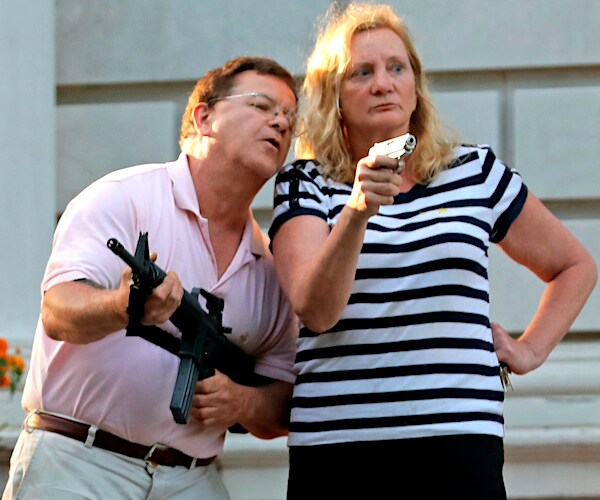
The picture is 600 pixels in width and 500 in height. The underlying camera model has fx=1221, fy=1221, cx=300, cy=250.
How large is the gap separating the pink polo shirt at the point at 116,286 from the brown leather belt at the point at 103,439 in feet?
0.07

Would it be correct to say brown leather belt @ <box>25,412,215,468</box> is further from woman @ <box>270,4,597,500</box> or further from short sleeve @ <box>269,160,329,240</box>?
short sleeve @ <box>269,160,329,240</box>

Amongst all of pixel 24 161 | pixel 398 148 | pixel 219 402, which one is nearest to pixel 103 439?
pixel 219 402

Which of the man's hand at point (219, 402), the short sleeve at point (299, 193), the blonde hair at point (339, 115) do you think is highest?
the blonde hair at point (339, 115)

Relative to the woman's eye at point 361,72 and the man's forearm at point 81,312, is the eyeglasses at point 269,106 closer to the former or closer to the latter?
the woman's eye at point 361,72

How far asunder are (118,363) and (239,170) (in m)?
0.63

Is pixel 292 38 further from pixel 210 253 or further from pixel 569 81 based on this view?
pixel 210 253

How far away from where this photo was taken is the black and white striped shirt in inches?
114

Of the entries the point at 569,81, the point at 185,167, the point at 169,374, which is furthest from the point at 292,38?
the point at 169,374

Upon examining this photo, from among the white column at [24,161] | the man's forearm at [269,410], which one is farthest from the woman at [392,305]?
the white column at [24,161]

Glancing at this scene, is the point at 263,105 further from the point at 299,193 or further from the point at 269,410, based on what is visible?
the point at 269,410

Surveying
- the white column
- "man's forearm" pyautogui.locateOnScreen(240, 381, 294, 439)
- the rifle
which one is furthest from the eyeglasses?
the white column

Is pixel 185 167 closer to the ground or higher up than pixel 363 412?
higher up

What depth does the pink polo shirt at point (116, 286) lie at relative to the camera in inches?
120

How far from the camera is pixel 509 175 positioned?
314 centimetres
